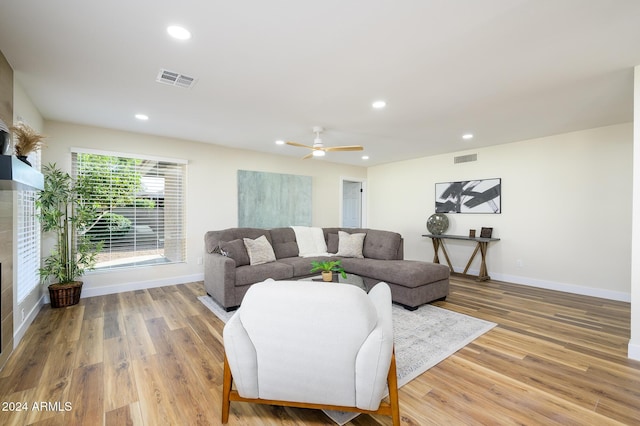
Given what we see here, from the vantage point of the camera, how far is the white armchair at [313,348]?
1.39m

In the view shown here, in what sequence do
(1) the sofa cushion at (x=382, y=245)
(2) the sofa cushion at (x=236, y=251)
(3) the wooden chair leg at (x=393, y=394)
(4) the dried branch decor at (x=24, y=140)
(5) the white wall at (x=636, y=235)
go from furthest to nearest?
(1) the sofa cushion at (x=382, y=245)
(2) the sofa cushion at (x=236, y=251)
(5) the white wall at (x=636, y=235)
(4) the dried branch decor at (x=24, y=140)
(3) the wooden chair leg at (x=393, y=394)

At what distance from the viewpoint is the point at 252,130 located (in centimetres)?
417

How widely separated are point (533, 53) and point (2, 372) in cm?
464

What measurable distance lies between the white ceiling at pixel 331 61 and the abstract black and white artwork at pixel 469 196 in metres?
1.50

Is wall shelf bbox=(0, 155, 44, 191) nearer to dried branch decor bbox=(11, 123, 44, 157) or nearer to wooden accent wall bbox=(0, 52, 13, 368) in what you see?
dried branch decor bbox=(11, 123, 44, 157)

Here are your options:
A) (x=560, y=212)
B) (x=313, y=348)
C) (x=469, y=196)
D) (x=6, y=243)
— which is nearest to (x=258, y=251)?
(x=6, y=243)

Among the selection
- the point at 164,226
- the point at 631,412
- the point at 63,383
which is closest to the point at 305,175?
the point at 164,226

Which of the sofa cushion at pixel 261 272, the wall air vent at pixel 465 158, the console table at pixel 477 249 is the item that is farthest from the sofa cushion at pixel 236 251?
the wall air vent at pixel 465 158

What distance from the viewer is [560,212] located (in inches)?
172

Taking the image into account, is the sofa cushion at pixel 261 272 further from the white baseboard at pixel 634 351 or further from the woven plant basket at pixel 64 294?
the white baseboard at pixel 634 351

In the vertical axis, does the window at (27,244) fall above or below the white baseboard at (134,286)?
above

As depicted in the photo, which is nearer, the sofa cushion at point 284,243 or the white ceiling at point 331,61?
the white ceiling at point 331,61

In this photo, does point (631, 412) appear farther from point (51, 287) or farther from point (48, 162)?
point (48, 162)

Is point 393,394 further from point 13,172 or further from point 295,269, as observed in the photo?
point 295,269
